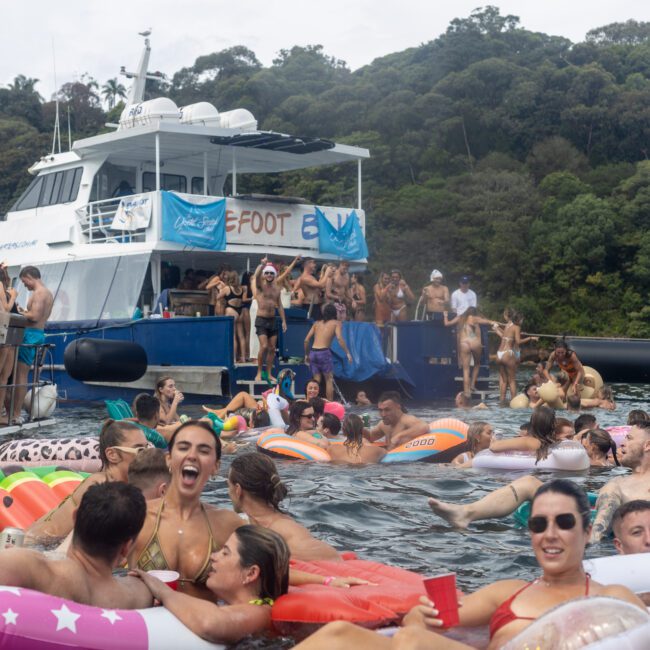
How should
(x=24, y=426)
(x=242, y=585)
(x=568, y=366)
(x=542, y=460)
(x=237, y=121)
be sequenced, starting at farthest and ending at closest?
(x=237, y=121), (x=568, y=366), (x=24, y=426), (x=542, y=460), (x=242, y=585)

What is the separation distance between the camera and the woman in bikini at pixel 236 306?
19.0 metres

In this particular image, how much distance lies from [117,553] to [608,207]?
37.6 metres

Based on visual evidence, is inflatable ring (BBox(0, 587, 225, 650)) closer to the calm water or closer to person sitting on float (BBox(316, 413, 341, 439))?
the calm water

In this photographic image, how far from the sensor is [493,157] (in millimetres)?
47906

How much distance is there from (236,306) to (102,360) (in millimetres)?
2604

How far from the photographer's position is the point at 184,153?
70.1ft

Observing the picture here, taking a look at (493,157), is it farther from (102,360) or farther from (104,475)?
(104,475)

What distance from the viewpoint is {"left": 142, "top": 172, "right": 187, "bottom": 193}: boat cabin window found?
2192 cm

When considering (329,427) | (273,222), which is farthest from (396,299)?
(329,427)

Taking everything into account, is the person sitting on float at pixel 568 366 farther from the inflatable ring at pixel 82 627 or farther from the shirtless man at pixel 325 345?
the inflatable ring at pixel 82 627

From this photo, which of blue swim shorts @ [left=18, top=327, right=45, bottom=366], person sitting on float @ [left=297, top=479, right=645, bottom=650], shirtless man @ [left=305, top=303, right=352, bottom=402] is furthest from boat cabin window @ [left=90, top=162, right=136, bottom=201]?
person sitting on float @ [left=297, top=479, right=645, bottom=650]

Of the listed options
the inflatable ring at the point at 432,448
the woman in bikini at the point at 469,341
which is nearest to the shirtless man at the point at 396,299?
the woman in bikini at the point at 469,341

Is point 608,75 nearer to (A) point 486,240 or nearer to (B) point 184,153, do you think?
(A) point 486,240

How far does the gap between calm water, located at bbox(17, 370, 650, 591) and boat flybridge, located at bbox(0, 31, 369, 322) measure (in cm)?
861
